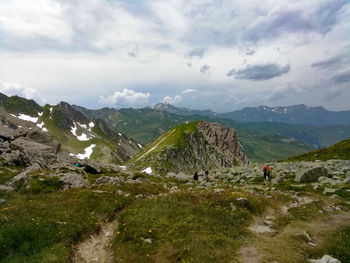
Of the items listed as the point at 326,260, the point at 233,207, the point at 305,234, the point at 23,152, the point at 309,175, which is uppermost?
the point at 23,152

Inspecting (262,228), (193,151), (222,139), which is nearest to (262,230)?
(262,228)

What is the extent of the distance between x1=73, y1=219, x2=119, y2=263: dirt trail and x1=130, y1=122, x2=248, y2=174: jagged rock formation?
8546 cm

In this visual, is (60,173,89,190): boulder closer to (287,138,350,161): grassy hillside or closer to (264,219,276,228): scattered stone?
(264,219,276,228): scattered stone

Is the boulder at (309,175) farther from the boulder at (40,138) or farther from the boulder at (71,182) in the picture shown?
the boulder at (40,138)

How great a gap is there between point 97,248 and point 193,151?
11521 centimetres

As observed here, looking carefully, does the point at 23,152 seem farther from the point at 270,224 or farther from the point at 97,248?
the point at 270,224

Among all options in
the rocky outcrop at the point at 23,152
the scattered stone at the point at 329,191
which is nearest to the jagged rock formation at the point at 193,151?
the rocky outcrop at the point at 23,152

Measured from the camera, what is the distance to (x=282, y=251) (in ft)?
45.6

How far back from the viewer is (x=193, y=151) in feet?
427

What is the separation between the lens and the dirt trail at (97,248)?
14.5 metres

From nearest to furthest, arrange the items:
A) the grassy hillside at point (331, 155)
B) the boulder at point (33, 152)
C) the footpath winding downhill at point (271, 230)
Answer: the footpath winding downhill at point (271, 230), the boulder at point (33, 152), the grassy hillside at point (331, 155)

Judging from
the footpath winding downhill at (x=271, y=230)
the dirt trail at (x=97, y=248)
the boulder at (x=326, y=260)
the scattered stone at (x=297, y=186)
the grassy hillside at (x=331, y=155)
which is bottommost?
the grassy hillside at (x=331, y=155)

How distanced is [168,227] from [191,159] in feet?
356

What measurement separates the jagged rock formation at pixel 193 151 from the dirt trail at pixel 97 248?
8546 cm
